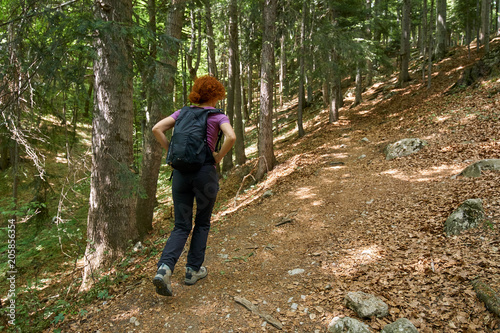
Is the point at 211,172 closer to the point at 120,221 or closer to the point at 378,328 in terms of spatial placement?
the point at 378,328

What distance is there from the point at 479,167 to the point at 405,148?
2.74 m

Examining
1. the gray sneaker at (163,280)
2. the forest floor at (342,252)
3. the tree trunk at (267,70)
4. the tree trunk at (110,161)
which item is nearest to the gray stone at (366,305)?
the forest floor at (342,252)

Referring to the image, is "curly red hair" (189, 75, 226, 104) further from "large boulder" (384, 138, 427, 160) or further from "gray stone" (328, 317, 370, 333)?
"large boulder" (384, 138, 427, 160)

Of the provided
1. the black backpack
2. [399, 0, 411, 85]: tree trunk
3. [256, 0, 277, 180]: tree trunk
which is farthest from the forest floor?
[399, 0, 411, 85]: tree trunk

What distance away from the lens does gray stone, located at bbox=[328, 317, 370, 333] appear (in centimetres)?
235

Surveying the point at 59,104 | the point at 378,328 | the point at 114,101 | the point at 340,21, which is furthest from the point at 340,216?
the point at 340,21

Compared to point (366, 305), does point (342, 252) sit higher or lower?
lower

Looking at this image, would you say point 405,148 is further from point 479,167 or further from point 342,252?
point 342,252

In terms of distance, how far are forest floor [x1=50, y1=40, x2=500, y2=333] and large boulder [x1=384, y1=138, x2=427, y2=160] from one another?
11.9 inches

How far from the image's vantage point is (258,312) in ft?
9.39

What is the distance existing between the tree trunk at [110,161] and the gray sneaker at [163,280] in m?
1.79

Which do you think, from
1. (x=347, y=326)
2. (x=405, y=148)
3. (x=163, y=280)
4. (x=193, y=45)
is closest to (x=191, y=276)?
(x=163, y=280)

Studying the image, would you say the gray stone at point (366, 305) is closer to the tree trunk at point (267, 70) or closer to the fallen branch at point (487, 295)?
the fallen branch at point (487, 295)

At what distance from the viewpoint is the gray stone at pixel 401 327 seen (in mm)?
2258
